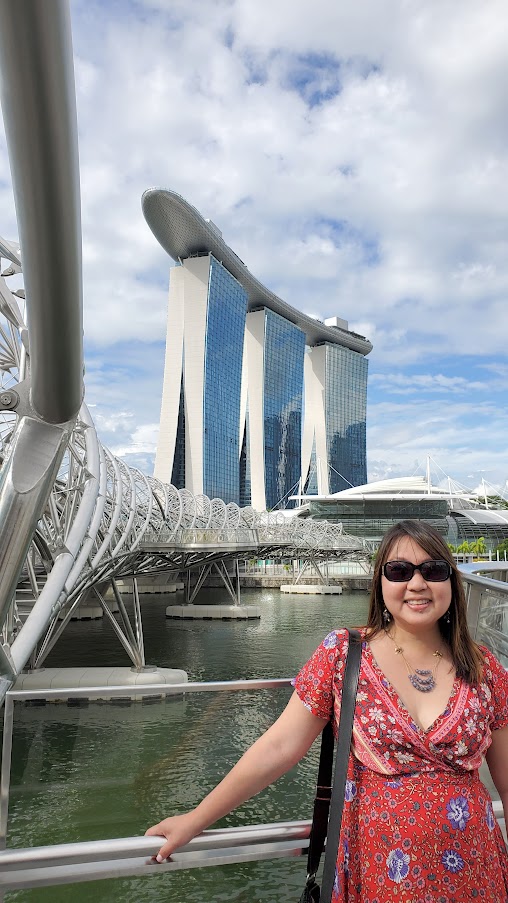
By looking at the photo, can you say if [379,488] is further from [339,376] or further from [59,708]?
[59,708]

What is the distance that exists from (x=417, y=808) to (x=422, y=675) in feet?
1.07

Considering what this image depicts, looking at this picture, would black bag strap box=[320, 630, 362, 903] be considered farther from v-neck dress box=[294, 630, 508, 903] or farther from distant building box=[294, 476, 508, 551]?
distant building box=[294, 476, 508, 551]

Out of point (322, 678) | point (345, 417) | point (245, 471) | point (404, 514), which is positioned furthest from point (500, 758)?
point (345, 417)

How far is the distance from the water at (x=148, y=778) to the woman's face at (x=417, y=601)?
102 inches

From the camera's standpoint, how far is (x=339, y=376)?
132750mm

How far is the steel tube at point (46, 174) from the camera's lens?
1742 millimetres

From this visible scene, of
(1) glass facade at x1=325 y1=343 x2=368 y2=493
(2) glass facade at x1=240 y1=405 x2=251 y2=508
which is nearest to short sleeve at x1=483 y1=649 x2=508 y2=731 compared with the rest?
(2) glass facade at x1=240 y1=405 x2=251 y2=508

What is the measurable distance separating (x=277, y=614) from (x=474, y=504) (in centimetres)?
5820

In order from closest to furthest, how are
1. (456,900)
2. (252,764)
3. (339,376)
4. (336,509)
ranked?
(456,900), (252,764), (336,509), (339,376)

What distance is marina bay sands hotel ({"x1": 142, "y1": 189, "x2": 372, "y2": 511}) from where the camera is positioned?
8850 cm

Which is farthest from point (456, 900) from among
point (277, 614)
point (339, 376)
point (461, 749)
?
point (339, 376)

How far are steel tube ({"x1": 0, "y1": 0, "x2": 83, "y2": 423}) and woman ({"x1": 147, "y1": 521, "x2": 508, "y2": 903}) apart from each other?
4.95 ft

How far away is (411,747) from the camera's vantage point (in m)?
1.70

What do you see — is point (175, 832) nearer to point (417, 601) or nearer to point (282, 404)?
point (417, 601)
